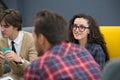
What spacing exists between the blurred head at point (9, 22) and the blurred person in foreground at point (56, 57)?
1129 mm

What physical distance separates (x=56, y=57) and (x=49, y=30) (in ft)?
0.55

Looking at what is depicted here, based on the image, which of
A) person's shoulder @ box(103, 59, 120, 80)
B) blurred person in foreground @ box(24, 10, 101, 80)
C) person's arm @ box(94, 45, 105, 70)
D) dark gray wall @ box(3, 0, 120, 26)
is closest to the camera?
person's shoulder @ box(103, 59, 120, 80)

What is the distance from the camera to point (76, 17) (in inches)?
112

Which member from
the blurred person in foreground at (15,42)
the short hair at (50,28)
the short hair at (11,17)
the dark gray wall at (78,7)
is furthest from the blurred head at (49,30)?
the dark gray wall at (78,7)

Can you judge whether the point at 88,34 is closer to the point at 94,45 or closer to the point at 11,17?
the point at 94,45

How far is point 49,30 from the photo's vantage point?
140 cm

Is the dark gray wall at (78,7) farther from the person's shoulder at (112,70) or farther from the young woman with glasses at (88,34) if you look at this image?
the person's shoulder at (112,70)

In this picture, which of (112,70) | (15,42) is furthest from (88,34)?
(112,70)

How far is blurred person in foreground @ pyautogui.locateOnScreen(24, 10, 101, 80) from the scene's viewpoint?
1283 millimetres

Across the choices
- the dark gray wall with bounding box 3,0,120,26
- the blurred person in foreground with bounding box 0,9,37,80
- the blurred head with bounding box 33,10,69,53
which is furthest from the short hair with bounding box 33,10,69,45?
the dark gray wall with bounding box 3,0,120,26

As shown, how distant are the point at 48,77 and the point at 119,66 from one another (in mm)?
449

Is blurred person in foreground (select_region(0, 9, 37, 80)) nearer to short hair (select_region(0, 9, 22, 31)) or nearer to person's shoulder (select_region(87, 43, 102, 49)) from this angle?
short hair (select_region(0, 9, 22, 31))

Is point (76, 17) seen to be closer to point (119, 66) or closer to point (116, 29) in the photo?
point (116, 29)

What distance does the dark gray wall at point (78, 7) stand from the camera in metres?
4.68
